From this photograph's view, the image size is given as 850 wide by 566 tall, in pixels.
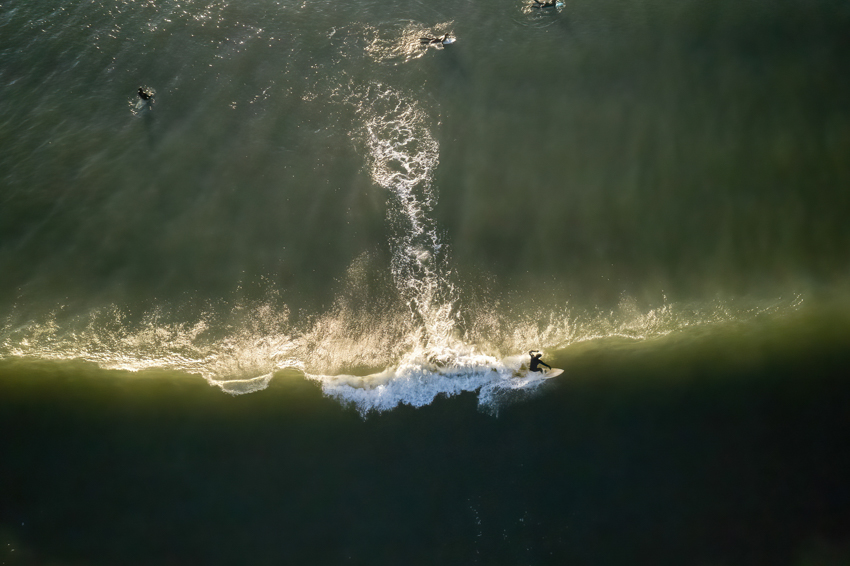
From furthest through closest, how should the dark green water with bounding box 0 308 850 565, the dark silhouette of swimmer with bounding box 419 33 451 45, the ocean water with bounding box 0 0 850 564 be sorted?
the dark silhouette of swimmer with bounding box 419 33 451 45 < the ocean water with bounding box 0 0 850 564 < the dark green water with bounding box 0 308 850 565

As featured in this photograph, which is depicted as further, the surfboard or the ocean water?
the surfboard

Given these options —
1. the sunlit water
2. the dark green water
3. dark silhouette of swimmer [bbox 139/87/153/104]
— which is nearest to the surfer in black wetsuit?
dark silhouette of swimmer [bbox 139/87/153/104]

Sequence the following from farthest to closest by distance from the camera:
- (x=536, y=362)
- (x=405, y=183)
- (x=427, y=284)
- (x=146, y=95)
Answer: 1. (x=146, y=95)
2. (x=405, y=183)
3. (x=427, y=284)
4. (x=536, y=362)

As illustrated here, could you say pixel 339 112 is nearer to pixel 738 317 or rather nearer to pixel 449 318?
pixel 449 318

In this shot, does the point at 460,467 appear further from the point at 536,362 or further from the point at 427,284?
the point at 427,284

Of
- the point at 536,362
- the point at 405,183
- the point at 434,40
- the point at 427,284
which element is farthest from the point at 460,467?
the point at 434,40

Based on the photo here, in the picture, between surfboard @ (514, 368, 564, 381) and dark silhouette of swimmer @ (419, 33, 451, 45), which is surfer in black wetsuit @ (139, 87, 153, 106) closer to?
dark silhouette of swimmer @ (419, 33, 451, 45)

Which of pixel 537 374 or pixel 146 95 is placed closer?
pixel 537 374
